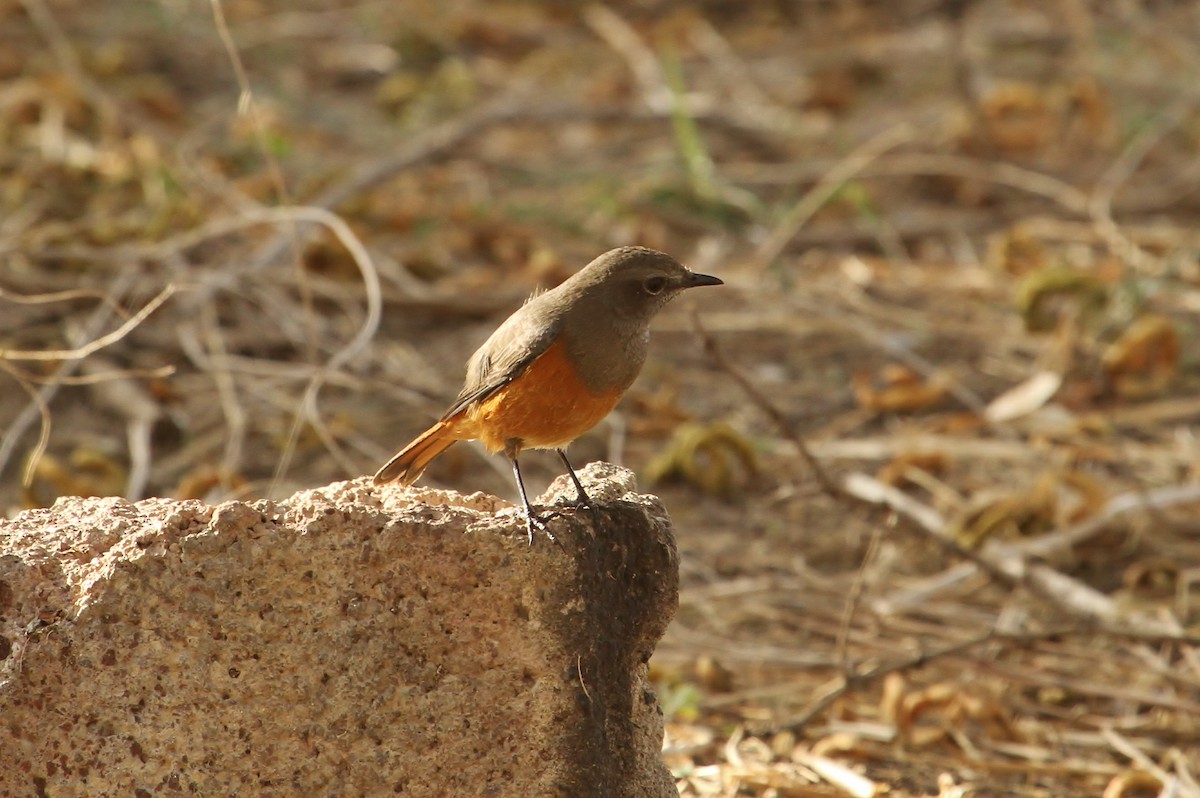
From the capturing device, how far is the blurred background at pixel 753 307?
489cm

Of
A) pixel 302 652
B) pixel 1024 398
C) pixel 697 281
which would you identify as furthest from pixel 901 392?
pixel 302 652

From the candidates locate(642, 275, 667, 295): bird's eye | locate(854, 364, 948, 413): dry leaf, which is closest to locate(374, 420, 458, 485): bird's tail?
locate(642, 275, 667, 295): bird's eye

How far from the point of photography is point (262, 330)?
6906 mm

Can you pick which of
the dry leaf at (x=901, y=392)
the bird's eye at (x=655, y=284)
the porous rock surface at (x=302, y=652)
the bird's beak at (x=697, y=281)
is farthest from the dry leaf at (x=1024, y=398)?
the porous rock surface at (x=302, y=652)

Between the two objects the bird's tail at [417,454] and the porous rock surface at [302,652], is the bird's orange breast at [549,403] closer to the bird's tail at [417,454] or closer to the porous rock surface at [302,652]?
the bird's tail at [417,454]

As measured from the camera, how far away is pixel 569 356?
11.4 ft

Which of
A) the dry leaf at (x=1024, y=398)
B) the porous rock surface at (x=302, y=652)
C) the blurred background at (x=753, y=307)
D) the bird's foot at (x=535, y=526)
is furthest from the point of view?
the dry leaf at (x=1024, y=398)

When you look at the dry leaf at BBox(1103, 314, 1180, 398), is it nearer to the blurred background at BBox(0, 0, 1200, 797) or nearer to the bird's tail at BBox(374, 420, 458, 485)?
the blurred background at BBox(0, 0, 1200, 797)

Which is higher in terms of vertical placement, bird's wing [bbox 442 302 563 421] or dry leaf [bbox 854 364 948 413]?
→ bird's wing [bbox 442 302 563 421]

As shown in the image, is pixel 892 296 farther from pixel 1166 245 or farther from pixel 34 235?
pixel 34 235

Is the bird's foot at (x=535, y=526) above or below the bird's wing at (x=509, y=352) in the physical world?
below

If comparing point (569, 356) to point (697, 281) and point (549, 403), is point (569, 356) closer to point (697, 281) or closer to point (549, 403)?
point (549, 403)

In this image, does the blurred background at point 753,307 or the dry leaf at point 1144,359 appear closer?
the blurred background at point 753,307

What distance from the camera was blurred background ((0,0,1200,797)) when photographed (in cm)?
489
